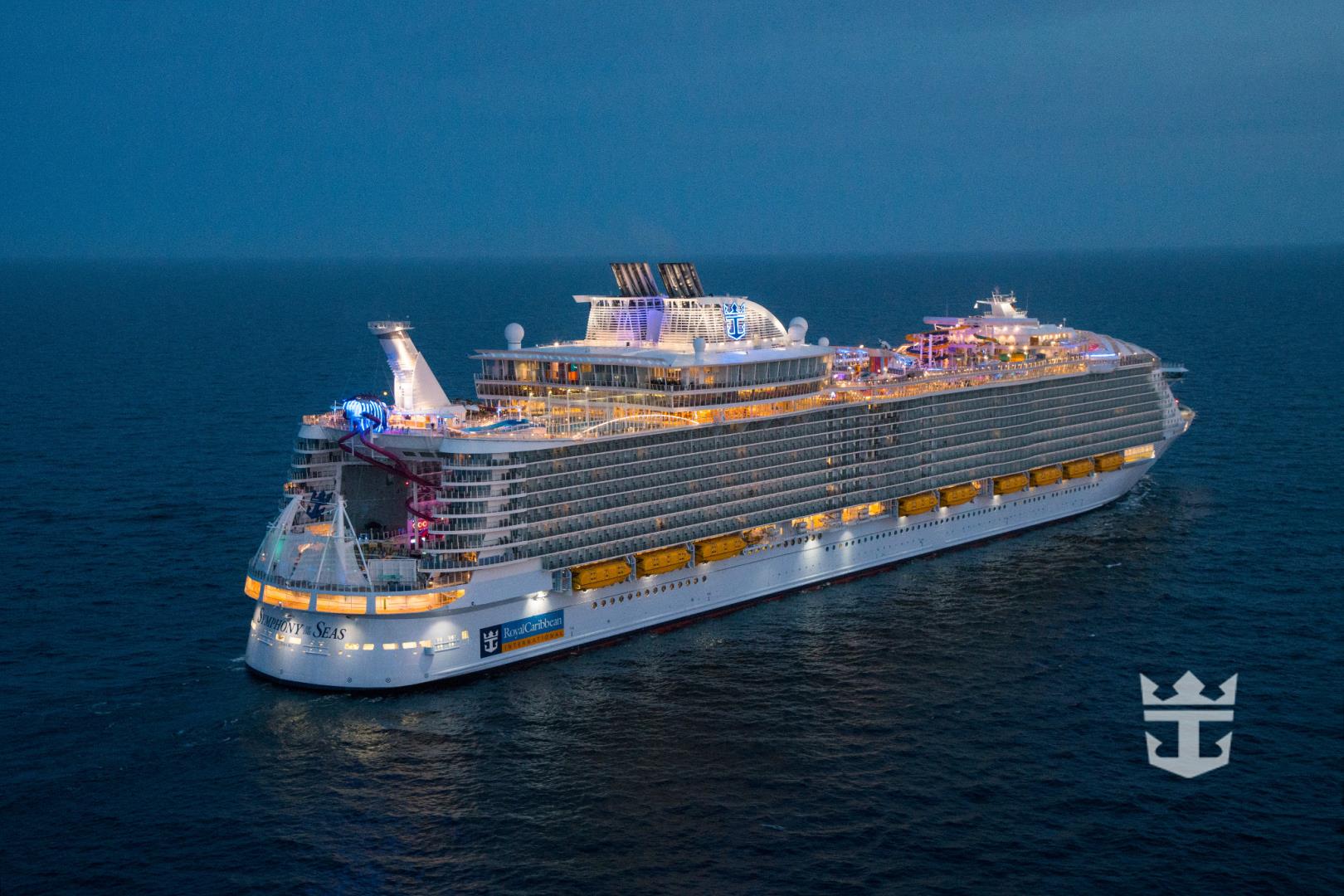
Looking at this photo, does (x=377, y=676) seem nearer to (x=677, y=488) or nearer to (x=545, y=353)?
(x=677, y=488)

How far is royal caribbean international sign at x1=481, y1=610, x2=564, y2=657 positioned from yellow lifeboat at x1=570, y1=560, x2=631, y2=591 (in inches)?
71.0

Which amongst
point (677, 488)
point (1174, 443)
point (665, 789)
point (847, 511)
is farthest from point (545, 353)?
point (1174, 443)

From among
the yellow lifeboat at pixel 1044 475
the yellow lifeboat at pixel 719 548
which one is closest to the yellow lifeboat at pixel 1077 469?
the yellow lifeboat at pixel 1044 475

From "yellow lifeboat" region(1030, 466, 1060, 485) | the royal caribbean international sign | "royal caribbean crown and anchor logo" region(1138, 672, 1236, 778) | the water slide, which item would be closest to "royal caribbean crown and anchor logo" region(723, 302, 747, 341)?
the water slide

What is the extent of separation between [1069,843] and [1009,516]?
43.2 meters

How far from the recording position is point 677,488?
67.3m

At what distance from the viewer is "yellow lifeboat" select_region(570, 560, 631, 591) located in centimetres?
6225

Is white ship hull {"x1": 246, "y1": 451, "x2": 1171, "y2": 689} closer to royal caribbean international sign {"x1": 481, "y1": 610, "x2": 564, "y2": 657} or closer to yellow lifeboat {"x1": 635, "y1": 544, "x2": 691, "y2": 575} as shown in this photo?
royal caribbean international sign {"x1": 481, "y1": 610, "x2": 564, "y2": 657}

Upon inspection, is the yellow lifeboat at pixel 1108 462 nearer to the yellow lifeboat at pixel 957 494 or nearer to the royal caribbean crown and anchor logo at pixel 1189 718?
the yellow lifeboat at pixel 957 494

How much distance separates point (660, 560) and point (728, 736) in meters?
13.5

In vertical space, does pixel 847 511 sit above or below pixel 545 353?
below

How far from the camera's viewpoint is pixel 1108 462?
91188 millimetres

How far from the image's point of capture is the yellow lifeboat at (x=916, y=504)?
78000 mm

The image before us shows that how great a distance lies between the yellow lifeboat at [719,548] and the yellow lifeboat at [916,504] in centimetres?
1340
